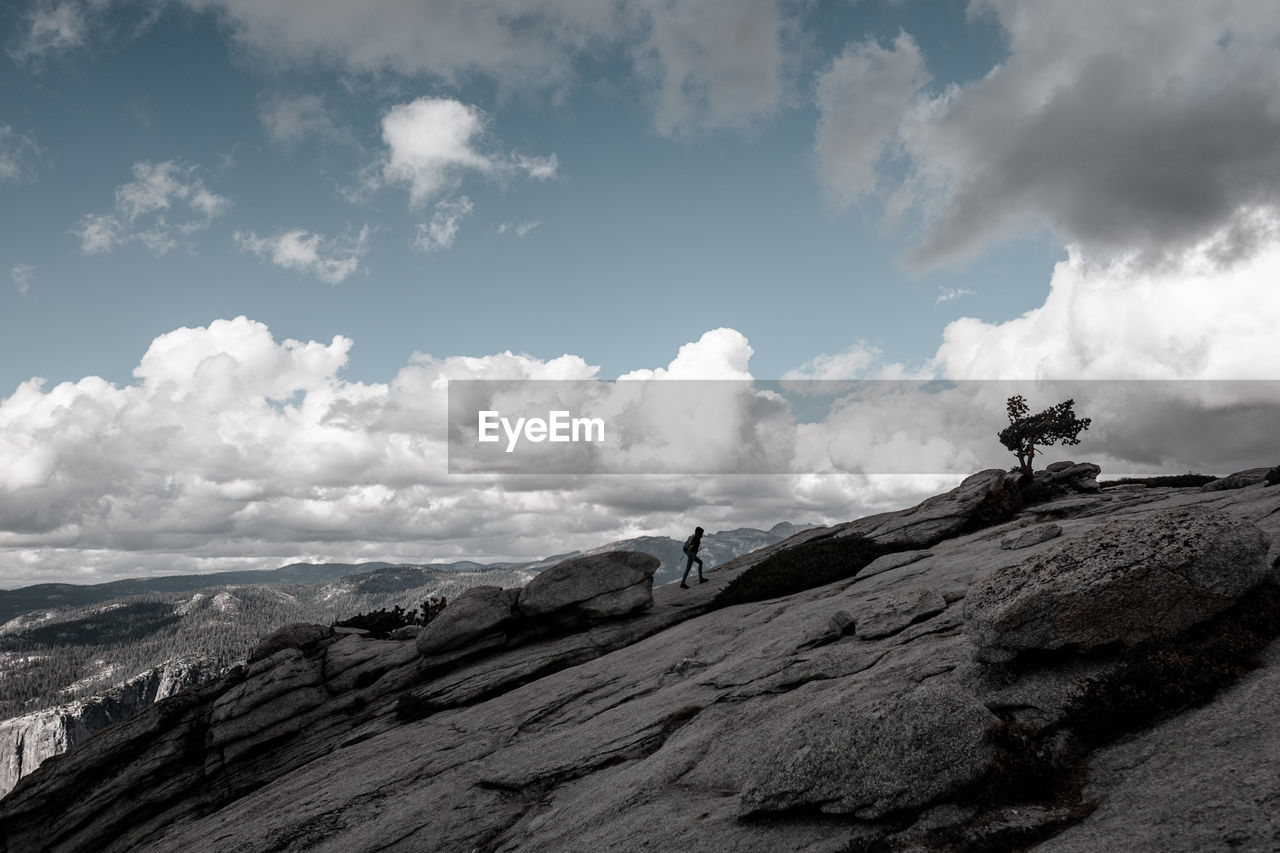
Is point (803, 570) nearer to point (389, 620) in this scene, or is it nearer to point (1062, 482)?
point (1062, 482)

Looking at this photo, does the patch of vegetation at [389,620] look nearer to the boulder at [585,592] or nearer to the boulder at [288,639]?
the boulder at [288,639]

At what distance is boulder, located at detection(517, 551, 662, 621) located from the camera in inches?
1326

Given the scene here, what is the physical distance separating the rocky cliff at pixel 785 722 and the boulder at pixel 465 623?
16 centimetres

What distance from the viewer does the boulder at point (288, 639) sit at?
120ft

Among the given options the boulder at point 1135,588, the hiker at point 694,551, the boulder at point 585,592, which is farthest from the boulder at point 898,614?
the hiker at point 694,551

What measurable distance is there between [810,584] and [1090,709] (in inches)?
852

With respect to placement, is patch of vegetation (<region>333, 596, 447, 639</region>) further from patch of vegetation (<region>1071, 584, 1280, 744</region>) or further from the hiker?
patch of vegetation (<region>1071, 584, 1280, 744</region>)

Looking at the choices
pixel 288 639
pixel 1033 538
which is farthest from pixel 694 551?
pixel 288 639

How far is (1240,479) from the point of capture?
3600cm

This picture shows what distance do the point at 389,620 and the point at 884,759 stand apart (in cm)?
4145

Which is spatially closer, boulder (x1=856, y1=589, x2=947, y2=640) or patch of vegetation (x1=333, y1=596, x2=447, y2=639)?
boulder (x1=856, y1=589, x2=947, y2=640)

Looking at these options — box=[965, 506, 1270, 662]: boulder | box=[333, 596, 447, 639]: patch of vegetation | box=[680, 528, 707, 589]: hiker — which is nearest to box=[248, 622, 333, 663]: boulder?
box=[333, 596, 447, 639]: patch of vegetation

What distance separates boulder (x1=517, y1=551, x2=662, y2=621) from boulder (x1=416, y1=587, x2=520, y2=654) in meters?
1.16

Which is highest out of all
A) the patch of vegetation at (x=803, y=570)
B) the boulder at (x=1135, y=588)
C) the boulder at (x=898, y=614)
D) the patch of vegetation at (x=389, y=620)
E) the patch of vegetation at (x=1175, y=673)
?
the boulder at (x=1135, y=588)
